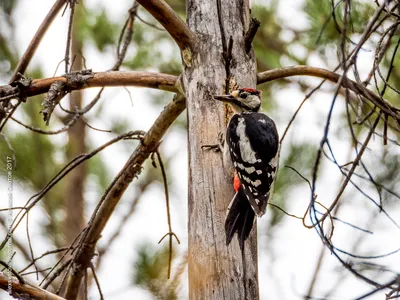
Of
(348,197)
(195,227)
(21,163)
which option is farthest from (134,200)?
(195,227)

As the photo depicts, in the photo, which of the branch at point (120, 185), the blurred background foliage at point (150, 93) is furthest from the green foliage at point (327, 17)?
the branch at point (120, 185)

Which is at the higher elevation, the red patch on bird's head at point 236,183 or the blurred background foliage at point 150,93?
the blurred background foliage at point 150,93

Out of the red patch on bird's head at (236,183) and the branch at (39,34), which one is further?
the branch at (39,34)

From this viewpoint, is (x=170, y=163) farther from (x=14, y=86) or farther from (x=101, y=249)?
(x=14, y=86)

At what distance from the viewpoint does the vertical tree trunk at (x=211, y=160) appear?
2.10 metres

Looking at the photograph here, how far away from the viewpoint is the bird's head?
2365 mm

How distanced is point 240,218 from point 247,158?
17.3 inches

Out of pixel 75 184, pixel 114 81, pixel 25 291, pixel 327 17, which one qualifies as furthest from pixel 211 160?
pixel 75 184

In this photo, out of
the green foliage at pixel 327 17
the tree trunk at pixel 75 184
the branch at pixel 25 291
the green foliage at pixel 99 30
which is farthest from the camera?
the tree trunk at pixel 75 184

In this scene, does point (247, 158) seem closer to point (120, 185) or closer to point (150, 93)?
point (120, 185)

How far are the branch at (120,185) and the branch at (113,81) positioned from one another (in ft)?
0.27

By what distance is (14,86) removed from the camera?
2330 mm

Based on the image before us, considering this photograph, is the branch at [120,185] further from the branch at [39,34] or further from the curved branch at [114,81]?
the branch at [39,34]

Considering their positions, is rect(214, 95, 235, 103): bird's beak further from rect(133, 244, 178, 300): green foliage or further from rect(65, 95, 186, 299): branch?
rect(133, 244, 178, 300): green foliage
